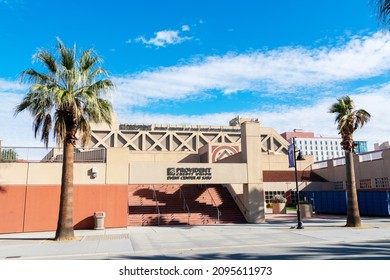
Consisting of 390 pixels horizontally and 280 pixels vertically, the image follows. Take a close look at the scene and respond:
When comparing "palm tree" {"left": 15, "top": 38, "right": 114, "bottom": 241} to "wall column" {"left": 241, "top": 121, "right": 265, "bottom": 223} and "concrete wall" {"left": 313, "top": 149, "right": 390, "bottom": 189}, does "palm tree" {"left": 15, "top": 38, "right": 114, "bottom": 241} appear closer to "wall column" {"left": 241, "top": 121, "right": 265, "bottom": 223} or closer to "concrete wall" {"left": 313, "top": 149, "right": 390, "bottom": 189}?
"wall column" {"left": 241, "top": 121, "right": 265, "bottom": 223}

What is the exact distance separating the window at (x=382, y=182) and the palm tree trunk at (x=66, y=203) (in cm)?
3018

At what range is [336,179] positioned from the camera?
43406 millimetres

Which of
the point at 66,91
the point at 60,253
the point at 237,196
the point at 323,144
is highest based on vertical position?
the point at 323,144

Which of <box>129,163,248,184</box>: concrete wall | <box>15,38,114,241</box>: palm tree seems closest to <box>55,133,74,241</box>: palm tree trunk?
<box>15,38,114,241</box>: palm tree

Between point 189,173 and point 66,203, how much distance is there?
38.4 ft

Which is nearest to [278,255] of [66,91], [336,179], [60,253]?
[60,253]

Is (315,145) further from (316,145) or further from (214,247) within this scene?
(214,247)

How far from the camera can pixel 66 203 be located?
18.4 metres

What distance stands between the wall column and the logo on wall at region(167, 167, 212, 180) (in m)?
3.50

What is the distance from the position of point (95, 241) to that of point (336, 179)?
3432 cm

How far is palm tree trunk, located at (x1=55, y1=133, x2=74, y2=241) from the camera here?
1822 cm

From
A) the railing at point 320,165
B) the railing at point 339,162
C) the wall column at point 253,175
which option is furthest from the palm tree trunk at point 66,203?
the railing at point 320,165
